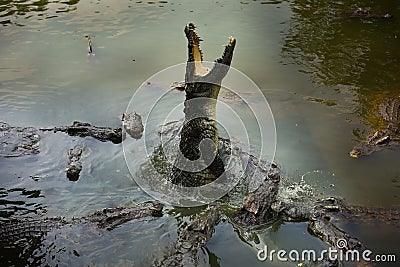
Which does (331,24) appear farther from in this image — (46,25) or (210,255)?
(210,255)

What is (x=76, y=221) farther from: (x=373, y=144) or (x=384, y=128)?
(x=384, y=128)

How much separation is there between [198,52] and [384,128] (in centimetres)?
317

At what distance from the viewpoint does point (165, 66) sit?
25.3 feet

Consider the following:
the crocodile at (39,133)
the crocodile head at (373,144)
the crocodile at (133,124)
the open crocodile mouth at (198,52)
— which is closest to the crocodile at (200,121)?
the open crocodile mouth at (198,52)

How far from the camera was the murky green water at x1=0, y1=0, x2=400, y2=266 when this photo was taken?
4.09 metres

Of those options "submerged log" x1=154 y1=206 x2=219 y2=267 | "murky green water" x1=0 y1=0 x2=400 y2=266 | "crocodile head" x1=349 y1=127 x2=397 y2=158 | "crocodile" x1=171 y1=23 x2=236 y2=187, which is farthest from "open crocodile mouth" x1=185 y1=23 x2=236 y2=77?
"crocodile head" x1=349 y1=127 x2=397 y2=158

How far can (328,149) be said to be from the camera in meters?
5.48

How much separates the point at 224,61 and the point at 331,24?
19.0 ft

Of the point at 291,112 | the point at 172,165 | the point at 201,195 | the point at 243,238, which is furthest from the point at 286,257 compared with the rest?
the point at 291,112

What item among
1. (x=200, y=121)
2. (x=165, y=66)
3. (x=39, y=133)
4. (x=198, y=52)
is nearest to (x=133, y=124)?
(x=39, y=133)

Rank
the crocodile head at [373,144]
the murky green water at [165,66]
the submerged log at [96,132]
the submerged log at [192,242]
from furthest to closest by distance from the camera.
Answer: the submerged log at [96,132] < the crocodile head at [373,144] < the murky green water at [165,66] < the submerged log at [192,242]

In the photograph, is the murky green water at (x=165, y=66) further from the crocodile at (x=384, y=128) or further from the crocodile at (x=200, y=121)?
the crocodile at (x=200, y=121)

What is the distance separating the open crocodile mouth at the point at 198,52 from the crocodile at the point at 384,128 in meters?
2.30

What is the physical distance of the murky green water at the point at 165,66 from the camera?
4.09 m
